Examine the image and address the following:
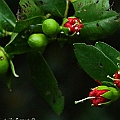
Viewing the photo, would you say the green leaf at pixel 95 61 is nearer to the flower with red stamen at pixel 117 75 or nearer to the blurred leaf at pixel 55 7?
the flower with red stamen at pixel 117 75

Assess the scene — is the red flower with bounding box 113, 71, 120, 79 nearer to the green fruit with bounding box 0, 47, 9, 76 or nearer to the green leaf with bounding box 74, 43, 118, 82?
the green leaf with bounding box 74, 43, 118, 82

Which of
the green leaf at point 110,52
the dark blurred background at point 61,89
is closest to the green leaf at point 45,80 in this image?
the green leaf at point 110,52

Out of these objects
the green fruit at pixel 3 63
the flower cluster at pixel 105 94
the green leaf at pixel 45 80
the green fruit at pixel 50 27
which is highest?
the green fruit at pixel 50 27

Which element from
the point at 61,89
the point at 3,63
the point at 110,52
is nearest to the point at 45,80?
the point at 3,63

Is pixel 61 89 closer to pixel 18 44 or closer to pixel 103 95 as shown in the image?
pixel 18 44

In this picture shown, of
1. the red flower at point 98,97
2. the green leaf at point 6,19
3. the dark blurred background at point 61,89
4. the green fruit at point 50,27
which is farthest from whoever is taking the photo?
the dark blurred background at point 61,89

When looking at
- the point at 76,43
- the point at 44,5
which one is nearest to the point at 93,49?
the point at 76,43

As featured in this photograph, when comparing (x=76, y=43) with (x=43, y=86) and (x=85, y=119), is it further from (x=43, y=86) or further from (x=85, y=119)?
(x=85, y=119)
